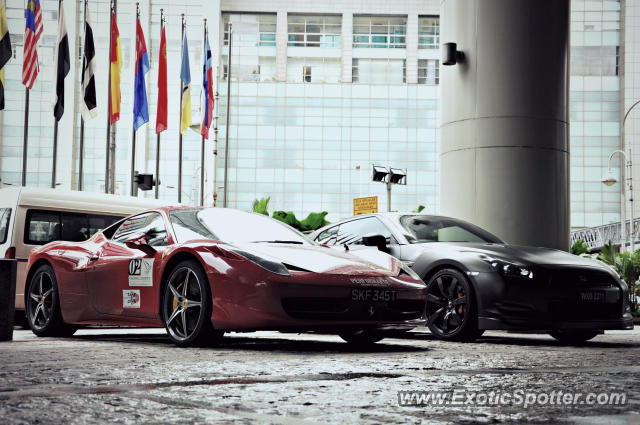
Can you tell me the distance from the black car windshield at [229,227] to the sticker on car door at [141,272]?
1.11ft

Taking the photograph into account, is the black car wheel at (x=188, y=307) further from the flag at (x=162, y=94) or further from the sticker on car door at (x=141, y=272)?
the flag at (x=162, y=94)

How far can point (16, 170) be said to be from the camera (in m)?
66.3

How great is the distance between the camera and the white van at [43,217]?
1229cm

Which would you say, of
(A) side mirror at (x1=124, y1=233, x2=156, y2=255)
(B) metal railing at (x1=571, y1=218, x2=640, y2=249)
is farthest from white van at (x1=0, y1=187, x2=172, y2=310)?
(B) metal railing at (x1=571, y1=218, x2=640, y2=249)

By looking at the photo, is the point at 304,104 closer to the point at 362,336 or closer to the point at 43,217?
the point at 43,217

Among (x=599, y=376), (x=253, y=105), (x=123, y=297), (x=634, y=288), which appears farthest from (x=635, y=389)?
(x=253, y=105)

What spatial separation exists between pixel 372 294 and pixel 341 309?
29 centimetres

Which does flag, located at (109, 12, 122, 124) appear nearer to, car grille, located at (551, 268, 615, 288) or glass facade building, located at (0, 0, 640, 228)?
car grille, located at (551, 268, 615, 288)

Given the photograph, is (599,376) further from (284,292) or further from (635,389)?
(284,292)

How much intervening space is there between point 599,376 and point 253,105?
6655cm

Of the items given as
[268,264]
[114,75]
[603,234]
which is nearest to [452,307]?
[268,264]

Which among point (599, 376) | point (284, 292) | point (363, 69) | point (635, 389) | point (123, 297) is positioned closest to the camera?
point (635, 389)

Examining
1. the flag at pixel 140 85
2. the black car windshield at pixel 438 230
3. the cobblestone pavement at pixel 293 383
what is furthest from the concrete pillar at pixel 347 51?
the cobblestone pavement at pixel 293 383

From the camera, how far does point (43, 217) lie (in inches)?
500
